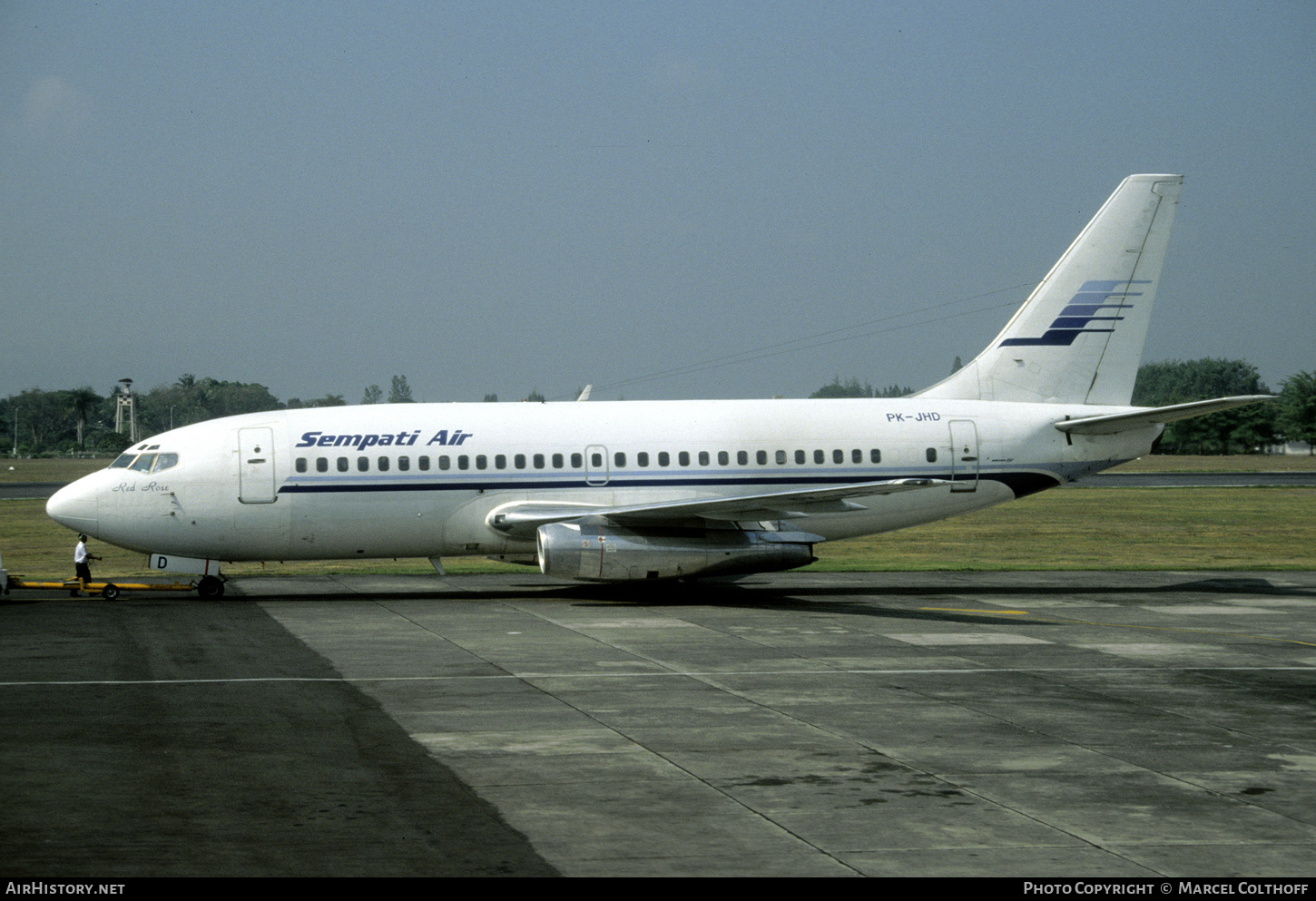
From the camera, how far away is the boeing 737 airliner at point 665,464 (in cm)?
2561

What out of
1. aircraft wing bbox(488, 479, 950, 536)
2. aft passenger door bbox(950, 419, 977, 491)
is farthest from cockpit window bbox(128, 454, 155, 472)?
aft passenger door bbox(950, 419, 977, 491)

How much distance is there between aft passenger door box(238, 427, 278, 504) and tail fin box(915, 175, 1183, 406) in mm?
16280

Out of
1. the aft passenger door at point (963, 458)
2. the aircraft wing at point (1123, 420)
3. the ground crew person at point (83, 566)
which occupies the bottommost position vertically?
the ground crew person at point (83, 566)

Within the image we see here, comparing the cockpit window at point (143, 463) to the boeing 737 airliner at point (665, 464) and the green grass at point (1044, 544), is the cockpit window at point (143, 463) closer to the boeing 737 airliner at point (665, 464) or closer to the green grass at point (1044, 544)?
the boeing 737 airliner at point (665, 464)

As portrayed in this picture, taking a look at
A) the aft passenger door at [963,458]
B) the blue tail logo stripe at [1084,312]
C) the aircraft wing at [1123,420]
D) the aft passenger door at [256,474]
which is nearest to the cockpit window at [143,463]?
the aft passenger door at [256,474]

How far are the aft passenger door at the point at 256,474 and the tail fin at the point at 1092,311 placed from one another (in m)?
16.3

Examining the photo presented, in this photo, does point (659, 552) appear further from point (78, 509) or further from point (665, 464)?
point (78, 509)

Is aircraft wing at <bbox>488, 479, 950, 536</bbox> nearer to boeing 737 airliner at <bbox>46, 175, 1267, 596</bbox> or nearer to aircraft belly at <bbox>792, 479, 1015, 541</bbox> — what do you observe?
boeing 737 airliner at <bbox>46, 175, 1267, 596</bbox>

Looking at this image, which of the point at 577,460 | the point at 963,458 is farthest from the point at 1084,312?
the point at 577,460

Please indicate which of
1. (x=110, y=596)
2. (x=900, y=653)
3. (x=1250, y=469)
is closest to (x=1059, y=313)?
(x=900, y=653)

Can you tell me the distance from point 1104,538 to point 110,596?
102 feet

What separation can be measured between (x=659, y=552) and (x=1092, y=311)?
12.3 metres

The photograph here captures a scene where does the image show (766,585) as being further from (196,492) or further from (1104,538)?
(1104,538)

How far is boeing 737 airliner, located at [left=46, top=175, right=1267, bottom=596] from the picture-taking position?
84.0 ft
